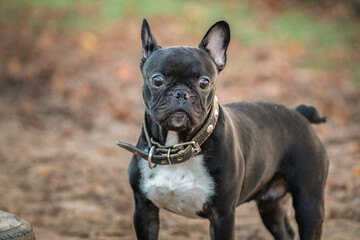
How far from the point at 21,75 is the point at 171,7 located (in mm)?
5681

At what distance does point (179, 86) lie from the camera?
12.2 ft

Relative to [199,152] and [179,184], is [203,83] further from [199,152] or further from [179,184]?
[179,184]

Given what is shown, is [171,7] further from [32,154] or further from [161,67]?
[161,67]

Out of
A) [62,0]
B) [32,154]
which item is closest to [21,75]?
[32,154]

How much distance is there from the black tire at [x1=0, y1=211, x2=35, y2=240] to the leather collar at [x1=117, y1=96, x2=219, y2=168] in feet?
2.71

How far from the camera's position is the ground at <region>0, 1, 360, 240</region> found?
600cm

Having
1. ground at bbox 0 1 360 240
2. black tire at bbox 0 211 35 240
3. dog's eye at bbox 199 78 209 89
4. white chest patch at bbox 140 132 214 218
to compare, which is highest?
dog's eye at bbox 199 78 209 89

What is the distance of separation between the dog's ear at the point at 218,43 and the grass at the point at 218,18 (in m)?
8.47

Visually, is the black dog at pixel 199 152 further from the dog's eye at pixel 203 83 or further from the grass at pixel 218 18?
the grass at pixel 218 18

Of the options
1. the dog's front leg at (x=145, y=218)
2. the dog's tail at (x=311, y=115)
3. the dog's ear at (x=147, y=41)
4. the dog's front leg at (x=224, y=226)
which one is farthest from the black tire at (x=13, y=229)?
the dog's tail at (x=311, y=115)

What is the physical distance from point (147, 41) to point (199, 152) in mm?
853

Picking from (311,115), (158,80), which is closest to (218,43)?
(158,80)

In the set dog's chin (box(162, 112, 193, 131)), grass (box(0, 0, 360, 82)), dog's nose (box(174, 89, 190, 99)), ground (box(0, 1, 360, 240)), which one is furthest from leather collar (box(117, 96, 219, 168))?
grass (box(0, 0, 360, 82))

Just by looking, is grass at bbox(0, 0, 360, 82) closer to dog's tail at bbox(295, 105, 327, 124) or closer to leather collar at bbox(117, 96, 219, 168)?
dog's tail at bbox(295, 105, 327, 124)
